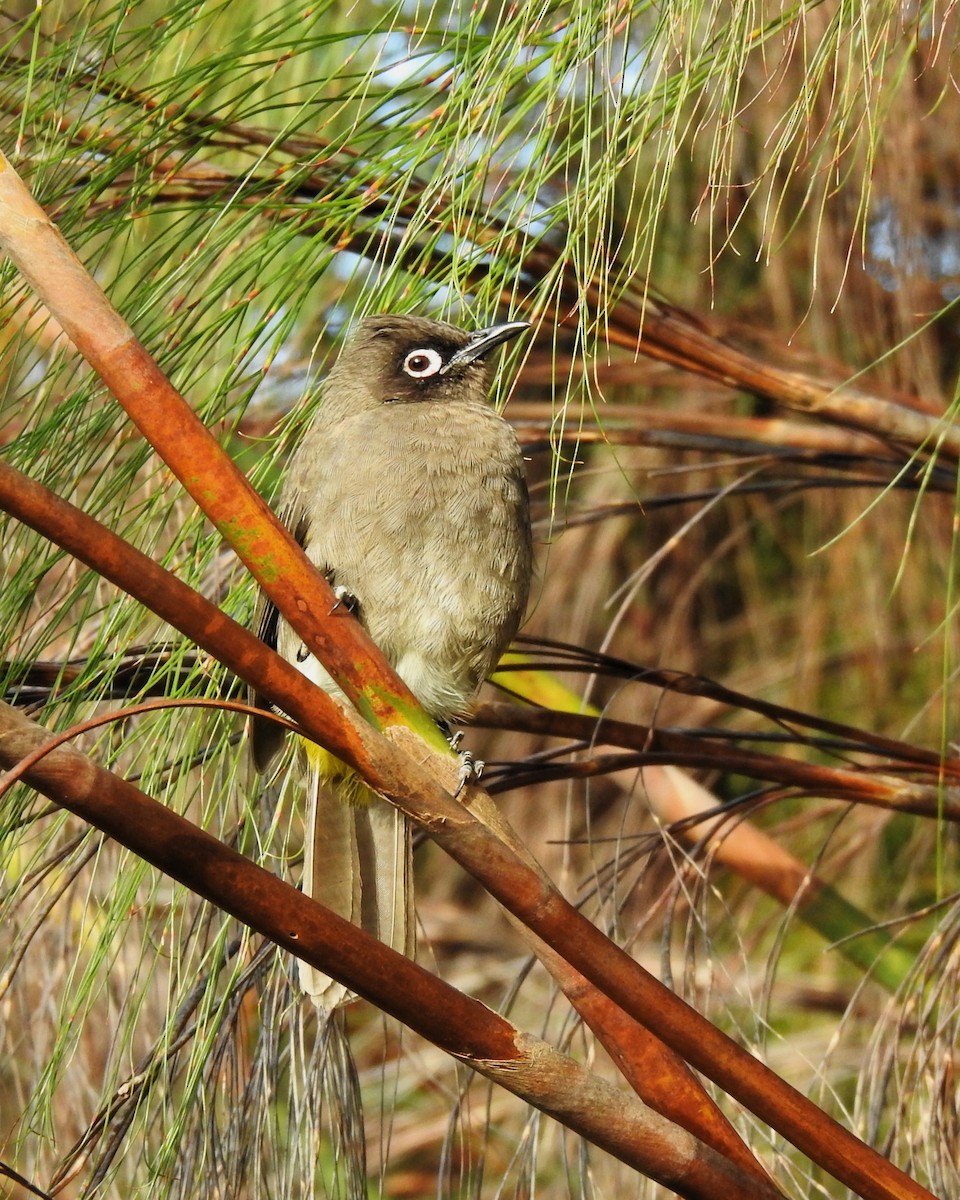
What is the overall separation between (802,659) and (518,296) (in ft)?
6.11

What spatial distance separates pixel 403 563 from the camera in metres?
2.95

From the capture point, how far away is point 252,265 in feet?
7.48

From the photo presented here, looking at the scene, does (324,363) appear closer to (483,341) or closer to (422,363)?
(483,341)

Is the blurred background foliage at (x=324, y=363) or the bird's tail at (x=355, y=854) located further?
the bird's tail at (x=355, y=854)

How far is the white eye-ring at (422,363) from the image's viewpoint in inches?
130

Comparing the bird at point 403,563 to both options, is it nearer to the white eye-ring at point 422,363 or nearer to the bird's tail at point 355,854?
the bird's tail at point 355,854

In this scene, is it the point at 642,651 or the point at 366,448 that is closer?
the point at 366,448

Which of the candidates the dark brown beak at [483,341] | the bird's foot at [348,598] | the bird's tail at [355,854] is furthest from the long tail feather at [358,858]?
the dark brown beak at [483,341]

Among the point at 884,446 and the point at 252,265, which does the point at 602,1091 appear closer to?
the point at 252,265

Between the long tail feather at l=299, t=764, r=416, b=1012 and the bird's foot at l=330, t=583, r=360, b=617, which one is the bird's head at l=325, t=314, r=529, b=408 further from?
the long tail feather at l=299, t=764, r=416, b=1012

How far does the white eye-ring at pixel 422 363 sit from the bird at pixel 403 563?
0.16 metres

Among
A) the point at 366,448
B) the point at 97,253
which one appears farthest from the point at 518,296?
the point at 97,253

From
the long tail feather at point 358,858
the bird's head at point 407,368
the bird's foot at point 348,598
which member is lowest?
the long tail feather at point 358,858

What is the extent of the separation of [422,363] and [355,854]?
113 cm
